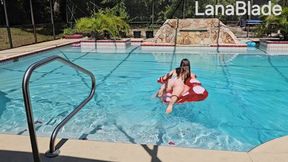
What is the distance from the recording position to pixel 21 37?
51.0 ft

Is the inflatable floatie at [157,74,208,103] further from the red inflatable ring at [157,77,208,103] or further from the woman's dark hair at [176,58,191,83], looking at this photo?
the woman's dark hair at [176,58,191,83]

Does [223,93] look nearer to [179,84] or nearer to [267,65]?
[179,84]

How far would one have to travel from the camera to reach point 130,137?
15.1 ft

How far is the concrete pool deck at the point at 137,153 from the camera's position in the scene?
2.84m

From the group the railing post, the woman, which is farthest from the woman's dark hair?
the railing post

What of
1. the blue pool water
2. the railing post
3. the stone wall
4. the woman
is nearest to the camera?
the railing post

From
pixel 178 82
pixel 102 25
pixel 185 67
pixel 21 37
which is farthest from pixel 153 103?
pixel 21 37

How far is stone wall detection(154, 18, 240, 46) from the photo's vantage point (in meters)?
13.1

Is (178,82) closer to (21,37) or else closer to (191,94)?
(191,94)

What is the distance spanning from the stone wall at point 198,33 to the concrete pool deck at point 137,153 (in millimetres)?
10268

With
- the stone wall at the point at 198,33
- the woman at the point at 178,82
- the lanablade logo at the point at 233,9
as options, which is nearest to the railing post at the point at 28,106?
the woman at the point at 178,82

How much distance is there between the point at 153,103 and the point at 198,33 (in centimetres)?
775

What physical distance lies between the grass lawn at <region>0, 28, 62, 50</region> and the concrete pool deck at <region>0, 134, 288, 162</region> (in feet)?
33.9

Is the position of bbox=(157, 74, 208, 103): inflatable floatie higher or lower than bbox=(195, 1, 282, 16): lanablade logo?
lower
